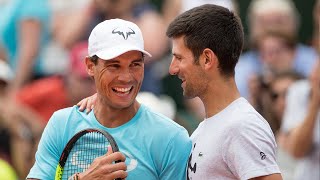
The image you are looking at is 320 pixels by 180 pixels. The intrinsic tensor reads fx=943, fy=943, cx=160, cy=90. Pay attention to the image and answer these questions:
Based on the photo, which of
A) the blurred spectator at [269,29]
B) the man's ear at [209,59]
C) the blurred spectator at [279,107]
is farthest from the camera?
the blurred spectator at [269,29]

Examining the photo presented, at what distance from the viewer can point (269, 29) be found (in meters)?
9.55

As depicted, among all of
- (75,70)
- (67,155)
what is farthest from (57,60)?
(67,155)

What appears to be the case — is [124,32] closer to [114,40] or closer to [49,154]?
[114,40]

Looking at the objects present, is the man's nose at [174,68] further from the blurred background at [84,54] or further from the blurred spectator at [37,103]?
the blurred spectator at [37,103]

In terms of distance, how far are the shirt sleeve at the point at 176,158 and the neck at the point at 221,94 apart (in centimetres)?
24

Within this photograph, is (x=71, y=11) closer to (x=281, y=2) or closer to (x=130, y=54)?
(x=281, y=2)

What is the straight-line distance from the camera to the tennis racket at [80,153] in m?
5.14

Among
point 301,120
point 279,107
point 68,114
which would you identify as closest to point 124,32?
point 68,114

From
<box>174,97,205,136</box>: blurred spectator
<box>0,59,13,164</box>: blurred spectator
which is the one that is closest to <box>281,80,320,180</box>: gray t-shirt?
<box>174,97,205,136</box>: blurred spectator

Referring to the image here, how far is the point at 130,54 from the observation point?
5160 millimetres

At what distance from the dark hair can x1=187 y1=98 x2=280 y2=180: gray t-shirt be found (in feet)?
0.81

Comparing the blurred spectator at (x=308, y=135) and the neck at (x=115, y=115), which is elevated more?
the neck at (x=115, y=115)

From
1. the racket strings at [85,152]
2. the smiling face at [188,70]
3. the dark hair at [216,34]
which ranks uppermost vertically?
the dark hair at [216,34]

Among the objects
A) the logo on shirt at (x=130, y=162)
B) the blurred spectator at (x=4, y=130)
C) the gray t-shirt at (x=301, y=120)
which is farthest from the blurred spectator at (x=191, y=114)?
the logo on shirt at (x=130, y=162)
